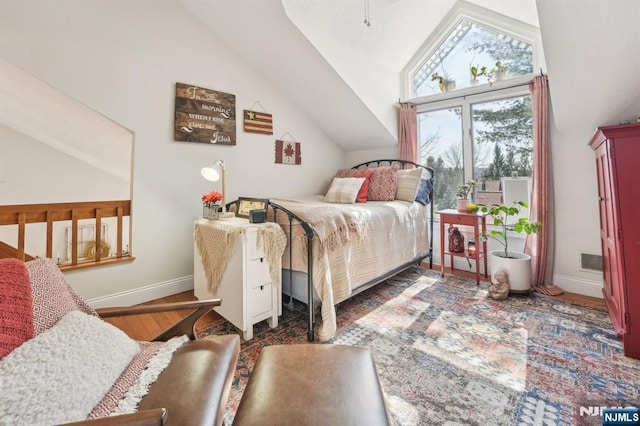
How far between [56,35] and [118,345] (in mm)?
2557

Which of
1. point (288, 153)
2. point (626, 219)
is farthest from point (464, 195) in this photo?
point (288, 153)

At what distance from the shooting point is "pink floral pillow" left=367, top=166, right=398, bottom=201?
3.28m

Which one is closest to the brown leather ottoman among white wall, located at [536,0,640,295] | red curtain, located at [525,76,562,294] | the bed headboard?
white wall, located at [536,0,640,295]

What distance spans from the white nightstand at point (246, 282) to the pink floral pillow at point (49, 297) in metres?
0.87

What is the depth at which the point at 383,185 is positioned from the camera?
3332 mm

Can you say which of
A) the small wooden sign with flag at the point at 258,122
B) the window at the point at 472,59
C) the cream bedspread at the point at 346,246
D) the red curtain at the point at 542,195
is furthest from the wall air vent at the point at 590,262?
the small wooden sign with flag at the point at 258,122

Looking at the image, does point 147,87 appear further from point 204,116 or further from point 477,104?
point 477,104

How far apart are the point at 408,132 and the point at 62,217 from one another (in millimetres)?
3760

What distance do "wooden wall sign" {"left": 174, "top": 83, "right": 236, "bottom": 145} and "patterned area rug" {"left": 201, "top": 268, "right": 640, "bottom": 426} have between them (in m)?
1.90

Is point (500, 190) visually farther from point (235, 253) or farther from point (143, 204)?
point (143, 204)

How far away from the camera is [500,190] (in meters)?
3.12

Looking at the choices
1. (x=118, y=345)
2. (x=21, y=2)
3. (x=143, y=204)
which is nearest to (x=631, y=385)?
(x=118, y=345)

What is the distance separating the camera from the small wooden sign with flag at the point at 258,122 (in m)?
3.25

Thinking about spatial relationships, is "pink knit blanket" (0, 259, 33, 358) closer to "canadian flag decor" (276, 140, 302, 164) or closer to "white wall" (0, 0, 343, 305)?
"white wall" (0, 0, 343, 305)
